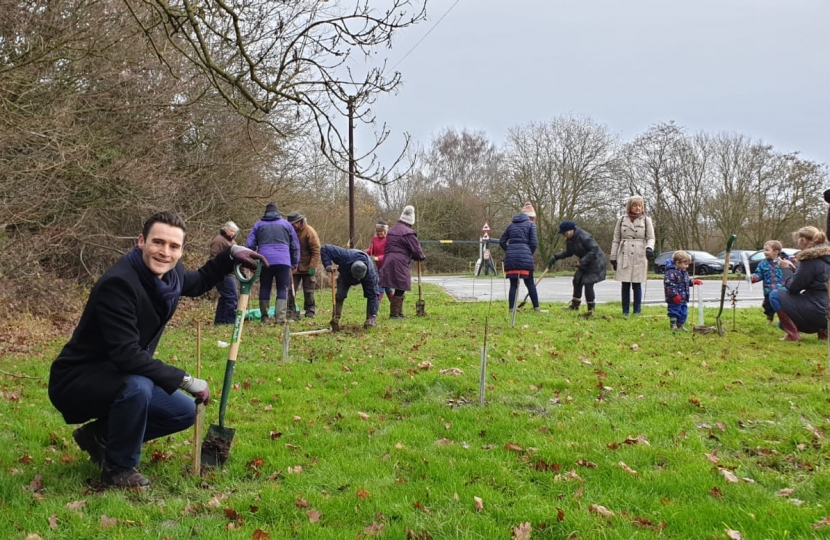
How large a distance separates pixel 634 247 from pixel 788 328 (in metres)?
3.08

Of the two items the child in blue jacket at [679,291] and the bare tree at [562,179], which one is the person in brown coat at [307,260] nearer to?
the child in blue jacket at [679,291]

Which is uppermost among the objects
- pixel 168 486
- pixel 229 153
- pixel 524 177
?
pixel 524 177

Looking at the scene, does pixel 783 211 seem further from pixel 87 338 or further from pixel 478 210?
pixel 87 338

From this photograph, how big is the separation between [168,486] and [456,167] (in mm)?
42823

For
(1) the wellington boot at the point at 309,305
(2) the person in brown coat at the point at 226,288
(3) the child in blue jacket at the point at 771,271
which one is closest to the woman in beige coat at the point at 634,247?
(3) the child in blue jacket at the point at 771,271

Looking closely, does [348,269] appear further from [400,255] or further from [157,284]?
[157,284]

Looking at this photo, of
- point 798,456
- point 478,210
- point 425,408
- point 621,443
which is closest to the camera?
point 798,456

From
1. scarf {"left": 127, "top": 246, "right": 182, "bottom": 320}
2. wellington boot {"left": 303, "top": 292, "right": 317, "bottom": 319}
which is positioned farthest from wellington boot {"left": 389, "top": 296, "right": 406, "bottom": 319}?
scarf {"left": 127, "top": 246, "right": 182, "bottom": 320}

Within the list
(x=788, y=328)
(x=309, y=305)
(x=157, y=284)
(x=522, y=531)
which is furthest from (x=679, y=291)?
(x=157, y=284)

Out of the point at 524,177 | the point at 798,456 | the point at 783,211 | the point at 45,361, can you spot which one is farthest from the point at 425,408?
the point at 783,211

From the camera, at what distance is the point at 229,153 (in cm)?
1571

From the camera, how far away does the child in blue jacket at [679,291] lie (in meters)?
9.18

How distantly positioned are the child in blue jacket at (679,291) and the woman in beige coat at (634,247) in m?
1.42

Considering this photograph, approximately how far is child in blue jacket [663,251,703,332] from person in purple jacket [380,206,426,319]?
4069 mm
